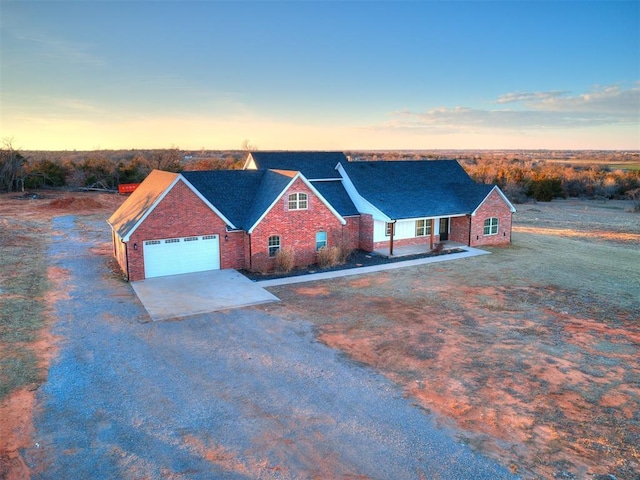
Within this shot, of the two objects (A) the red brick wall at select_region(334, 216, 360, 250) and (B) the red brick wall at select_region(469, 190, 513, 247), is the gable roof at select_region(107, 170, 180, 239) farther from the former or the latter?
(B) the red brick wall at select_region(469, 190, 513, 247)

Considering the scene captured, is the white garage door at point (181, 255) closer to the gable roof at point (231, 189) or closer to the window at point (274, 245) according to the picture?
the gable roof at point (231, 189)

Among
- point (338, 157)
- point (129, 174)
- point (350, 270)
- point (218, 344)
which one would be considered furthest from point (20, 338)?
point (129, 174)

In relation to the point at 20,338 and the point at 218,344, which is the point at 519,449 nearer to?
the point at 218,344

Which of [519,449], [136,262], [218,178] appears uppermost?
Answer: [218,178]

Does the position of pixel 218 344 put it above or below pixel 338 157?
below

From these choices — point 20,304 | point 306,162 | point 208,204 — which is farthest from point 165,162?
point 20,304

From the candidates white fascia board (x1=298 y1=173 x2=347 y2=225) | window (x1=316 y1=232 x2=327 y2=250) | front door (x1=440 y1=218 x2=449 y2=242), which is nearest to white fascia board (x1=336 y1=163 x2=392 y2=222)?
white fascia board (x1=298 y1=173 x2=347 y2=225)
